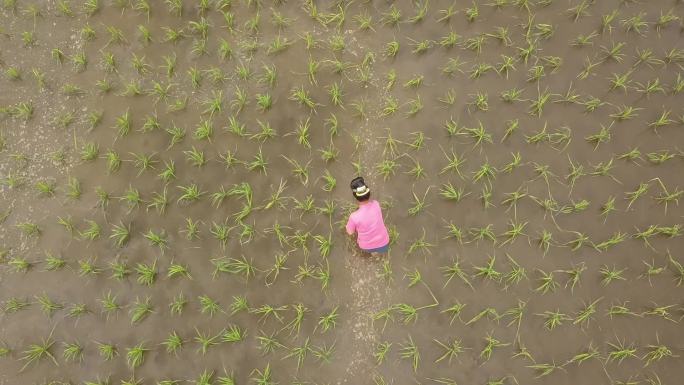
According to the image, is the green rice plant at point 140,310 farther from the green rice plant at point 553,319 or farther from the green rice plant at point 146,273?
the green rice plant at point 553,319

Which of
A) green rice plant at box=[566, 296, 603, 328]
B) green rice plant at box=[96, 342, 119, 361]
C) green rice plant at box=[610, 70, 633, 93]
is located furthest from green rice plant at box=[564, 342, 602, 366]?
green rice plant at box=[96, 342, 119, 361]

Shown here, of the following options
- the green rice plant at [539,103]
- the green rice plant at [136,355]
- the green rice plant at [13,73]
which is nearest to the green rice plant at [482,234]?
the green rice plant at [539,103]

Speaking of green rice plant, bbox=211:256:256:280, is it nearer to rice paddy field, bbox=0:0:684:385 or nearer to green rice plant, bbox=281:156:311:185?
rice paddy field, bbox=0:0:684:385

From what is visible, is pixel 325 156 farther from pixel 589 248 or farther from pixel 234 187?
pixel 589 248

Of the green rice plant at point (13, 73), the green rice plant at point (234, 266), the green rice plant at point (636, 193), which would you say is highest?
the green rice plant at point (13, 73)

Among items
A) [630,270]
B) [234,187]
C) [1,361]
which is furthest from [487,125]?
[1,361]

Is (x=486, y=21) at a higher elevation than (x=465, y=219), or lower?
higher

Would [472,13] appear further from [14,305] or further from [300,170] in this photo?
[14,305]
